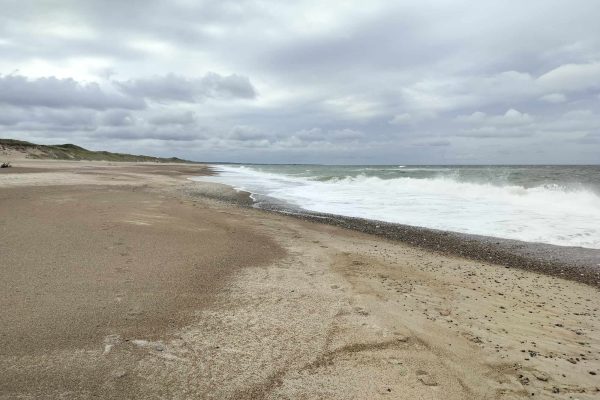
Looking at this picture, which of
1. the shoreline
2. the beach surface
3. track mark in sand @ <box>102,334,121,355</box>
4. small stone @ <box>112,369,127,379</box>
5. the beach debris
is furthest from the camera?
the shoreline

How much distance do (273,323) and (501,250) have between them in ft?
25.7

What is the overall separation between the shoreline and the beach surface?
56 cm

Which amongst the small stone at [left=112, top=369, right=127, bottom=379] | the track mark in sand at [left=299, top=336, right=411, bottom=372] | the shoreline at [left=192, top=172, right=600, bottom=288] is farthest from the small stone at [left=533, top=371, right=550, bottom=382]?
the shoreline at [left=192, top=172, right=600, bottom=288]

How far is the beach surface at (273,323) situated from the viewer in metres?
3.76

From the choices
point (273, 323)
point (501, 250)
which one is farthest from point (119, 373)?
point (501, 250)

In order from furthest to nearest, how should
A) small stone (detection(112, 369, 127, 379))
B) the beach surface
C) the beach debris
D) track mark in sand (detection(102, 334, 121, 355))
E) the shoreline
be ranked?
the shoreline
track mark in sand (detection(102, 334, 121, 355))
the beach debris
the beach surface
small stone (detection(112, 369, 127, 379))

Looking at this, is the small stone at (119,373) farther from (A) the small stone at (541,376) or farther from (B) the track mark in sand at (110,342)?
(A) the small stone at (541,376)

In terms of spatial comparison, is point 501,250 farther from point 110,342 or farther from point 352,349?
point 110,342

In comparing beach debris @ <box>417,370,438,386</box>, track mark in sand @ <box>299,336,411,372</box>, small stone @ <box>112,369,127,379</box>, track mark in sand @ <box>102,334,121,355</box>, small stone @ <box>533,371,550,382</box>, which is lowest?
small stone @ <box>533,371,550,382</box>

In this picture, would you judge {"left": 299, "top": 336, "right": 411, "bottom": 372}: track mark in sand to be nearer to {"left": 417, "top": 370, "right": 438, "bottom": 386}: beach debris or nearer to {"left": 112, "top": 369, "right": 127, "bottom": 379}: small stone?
{"left": 417, "top": 370, "right": 438, "bottom": 386}: beach debris

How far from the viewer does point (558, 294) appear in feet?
22.9

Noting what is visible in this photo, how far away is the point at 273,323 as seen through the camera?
5016 mm

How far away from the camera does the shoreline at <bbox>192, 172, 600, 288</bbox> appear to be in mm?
8617

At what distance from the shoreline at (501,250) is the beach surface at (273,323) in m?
0.56
